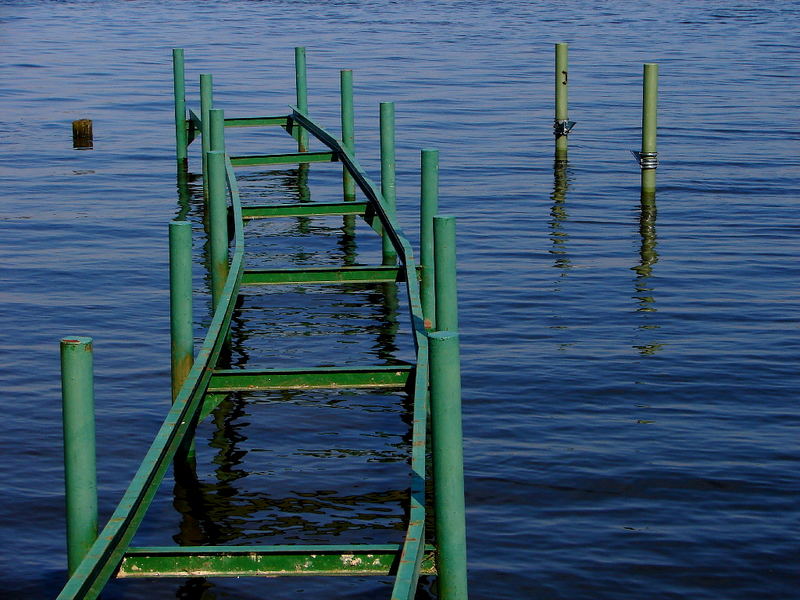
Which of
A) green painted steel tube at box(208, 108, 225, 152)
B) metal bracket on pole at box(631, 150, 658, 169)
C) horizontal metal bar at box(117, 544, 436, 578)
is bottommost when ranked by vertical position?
horizontal metal bar at box(117, 544, 436, 578)

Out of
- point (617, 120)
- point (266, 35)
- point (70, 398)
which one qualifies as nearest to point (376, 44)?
point (266, 35)

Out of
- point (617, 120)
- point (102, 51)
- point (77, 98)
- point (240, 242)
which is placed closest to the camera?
point (240, 242)

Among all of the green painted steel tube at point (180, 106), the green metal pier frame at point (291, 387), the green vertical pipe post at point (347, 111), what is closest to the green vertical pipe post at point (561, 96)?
the green vertical pipe post at point (347, 111)

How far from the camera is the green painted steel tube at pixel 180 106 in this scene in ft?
67.8

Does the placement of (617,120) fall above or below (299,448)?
above

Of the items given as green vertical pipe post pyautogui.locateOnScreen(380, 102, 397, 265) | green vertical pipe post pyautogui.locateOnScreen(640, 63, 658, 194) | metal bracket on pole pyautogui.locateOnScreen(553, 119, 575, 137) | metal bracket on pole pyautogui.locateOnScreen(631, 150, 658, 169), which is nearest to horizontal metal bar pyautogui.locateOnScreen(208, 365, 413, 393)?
green vertical pipe post pyautogui.locateOnScreen(380, 102, 397, 265)

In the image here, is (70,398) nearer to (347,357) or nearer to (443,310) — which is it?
(443,310)

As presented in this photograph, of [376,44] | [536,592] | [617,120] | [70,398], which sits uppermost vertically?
[376,44]

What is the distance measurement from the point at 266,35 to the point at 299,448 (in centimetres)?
3635

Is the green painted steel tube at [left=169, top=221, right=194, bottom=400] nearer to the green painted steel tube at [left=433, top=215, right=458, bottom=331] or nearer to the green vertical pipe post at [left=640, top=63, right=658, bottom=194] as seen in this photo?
the green painted steel tube at [left=433, top=215, right=458, bottom=331]

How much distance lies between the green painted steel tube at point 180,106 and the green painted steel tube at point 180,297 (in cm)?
1211

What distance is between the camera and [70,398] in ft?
20.3

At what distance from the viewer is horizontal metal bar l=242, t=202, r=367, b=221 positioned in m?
13.6

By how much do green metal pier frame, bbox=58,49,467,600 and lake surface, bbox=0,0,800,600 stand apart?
64cm
